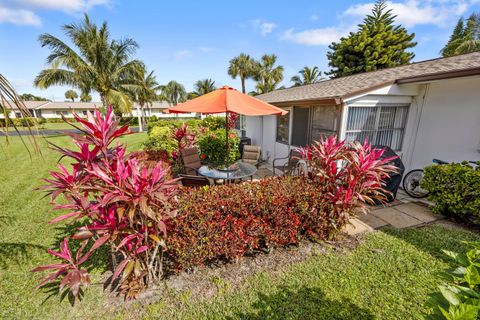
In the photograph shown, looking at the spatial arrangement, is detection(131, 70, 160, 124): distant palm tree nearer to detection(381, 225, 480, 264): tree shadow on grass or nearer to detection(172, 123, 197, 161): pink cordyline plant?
detection(172, 123, 197, 161): pink cordyline plant

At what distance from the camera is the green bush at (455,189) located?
4.18 metres

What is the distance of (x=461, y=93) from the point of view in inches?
213

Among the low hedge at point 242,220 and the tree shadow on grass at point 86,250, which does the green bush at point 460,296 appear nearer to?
the low hedge at point 242,220

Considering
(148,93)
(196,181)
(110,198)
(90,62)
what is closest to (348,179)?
(196,181)

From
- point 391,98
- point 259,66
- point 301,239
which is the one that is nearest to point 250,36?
point 391,98

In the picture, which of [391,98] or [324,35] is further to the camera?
[324,35]

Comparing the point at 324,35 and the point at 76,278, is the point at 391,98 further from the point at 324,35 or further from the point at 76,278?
the point at 324,35

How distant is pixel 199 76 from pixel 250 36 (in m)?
32.3

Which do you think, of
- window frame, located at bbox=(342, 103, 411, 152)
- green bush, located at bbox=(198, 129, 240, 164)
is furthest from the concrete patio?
green bush, located at bbox=(198, 129, 240, 164)

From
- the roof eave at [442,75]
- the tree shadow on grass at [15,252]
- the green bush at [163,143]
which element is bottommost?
the tree shadow on grass at [15,252]

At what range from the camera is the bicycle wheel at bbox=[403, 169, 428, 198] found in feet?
19.4

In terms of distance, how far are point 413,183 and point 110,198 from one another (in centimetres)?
755

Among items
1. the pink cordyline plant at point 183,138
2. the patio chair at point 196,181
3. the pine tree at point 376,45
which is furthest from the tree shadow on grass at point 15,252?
the pine tree at point 376,45

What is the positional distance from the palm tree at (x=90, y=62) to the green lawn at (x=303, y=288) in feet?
61.0
